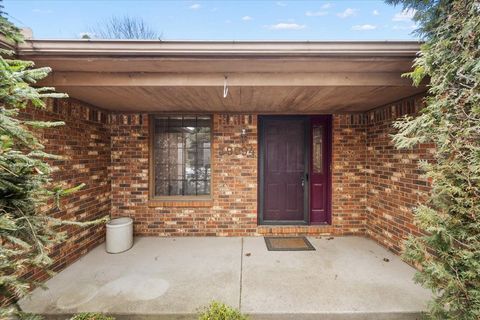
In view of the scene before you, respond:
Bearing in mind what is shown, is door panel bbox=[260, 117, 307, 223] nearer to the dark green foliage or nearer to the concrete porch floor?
the concrete porch floor

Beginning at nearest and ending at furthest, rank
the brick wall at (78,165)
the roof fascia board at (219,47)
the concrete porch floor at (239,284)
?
the roof fascia board at (219,47) < the concrete porch floor at (239,284) < the brick wall at (78,165)

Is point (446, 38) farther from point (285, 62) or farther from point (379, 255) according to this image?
point (379, 255)

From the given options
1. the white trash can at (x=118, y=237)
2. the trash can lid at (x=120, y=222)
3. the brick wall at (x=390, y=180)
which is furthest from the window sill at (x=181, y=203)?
the brick wall at (x=390, y=180)

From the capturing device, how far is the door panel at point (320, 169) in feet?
14.5

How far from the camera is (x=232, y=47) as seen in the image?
218 centimetres

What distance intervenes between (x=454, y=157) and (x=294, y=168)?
9.09ft

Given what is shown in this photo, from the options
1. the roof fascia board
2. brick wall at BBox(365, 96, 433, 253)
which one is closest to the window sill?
the roof fascia board

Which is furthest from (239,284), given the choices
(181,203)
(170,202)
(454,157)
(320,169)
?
(320,169)

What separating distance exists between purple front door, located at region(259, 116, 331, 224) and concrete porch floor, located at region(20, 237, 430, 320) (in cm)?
88

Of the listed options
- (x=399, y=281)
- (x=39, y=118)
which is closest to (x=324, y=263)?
(x=399, y=281)

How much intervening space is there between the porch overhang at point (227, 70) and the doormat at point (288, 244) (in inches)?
91.4

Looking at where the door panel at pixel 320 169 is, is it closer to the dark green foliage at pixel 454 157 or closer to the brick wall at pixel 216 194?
the brick wall at pixel 216 194

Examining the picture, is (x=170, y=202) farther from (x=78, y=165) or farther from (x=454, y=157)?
(x=454, y=157)

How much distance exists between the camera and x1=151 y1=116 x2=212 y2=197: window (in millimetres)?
4434
